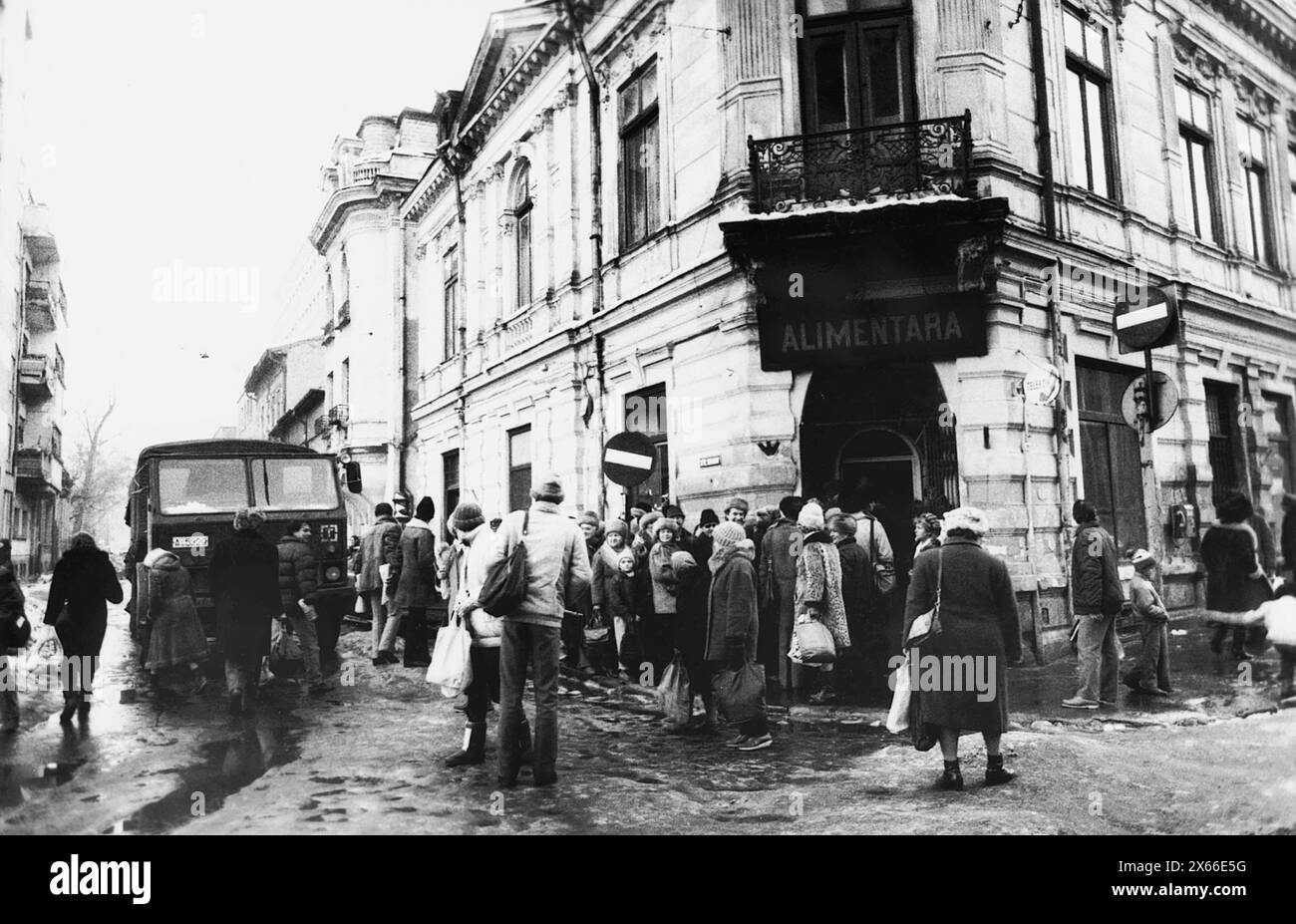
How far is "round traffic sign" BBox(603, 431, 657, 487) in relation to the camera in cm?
812

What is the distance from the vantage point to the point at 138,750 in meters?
5.44

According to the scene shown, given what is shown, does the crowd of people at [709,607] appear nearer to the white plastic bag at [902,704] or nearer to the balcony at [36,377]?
the white plastic bag at [902,704]

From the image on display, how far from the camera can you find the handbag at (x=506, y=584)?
4.90 metres

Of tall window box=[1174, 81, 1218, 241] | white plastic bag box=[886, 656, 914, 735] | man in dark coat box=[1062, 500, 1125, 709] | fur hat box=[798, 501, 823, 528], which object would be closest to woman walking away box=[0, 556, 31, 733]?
white plastic bag box=[886, 656, 914, 735]

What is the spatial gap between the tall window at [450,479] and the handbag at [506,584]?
28.1ft

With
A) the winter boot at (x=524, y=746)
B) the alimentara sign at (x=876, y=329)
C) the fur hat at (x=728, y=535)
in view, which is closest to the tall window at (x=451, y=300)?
the alimentara sign at (x=876, y=329)

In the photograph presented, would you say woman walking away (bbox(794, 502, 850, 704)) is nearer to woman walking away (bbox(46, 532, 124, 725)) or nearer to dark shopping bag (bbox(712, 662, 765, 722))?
dark shopping bag (bbox(712, 662, 765, 722))

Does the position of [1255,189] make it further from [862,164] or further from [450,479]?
[450,479]

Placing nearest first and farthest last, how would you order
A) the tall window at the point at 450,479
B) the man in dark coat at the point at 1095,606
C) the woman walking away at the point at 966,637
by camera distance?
the woman walking away at the point at 966,637 → the man in dark coat at the point at 1095,606 → the tall window at the point at 450,479

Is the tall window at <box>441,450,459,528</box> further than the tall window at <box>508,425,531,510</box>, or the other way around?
the tall window at <box>441,450,459,528</box>

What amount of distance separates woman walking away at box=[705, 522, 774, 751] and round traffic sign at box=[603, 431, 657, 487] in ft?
7.35

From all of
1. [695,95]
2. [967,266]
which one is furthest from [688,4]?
[967,266]

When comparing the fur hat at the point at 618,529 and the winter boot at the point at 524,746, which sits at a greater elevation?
the fur hat at the point at 618,529
